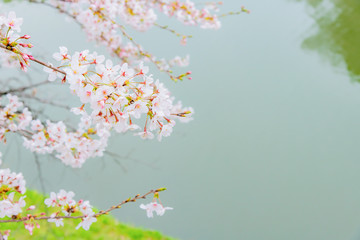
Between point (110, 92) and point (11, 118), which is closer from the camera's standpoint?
point (110, 92)

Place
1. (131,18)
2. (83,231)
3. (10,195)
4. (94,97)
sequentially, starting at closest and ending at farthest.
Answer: (94,97)
(10,195)
(131,18)
(83,231)

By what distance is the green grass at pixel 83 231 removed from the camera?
2502mm

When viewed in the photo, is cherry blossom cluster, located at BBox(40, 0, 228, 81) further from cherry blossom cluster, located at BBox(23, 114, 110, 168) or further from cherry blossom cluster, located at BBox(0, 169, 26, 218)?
cherry blossom cluster, located at BBox(0, 169, 26, 218)

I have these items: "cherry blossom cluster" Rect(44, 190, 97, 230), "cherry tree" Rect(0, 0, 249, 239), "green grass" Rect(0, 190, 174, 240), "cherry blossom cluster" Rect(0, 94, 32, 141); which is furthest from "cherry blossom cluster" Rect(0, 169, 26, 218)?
"green grass" Rect(0, 190, 174, 240)

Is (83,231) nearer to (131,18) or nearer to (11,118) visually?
(11,118)

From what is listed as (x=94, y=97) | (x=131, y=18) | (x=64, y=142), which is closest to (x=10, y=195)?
(x=64, y=142)

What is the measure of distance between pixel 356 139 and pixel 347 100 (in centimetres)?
69

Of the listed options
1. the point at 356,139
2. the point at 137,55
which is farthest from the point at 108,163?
the point at 356,139

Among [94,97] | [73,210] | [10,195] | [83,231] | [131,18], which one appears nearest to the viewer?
[94,97]

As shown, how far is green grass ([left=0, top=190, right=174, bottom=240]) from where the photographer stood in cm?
250

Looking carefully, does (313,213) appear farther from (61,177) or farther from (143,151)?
(61,177)

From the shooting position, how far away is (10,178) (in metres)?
1.21

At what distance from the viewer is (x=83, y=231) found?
8.71ft

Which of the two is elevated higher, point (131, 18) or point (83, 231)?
point (131, 18)
